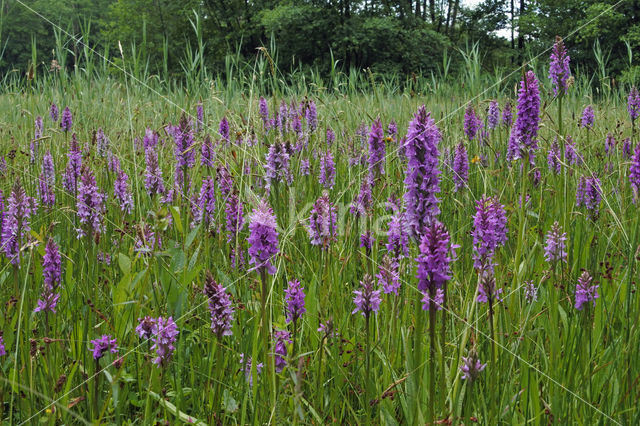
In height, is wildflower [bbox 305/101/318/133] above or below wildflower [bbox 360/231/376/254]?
above

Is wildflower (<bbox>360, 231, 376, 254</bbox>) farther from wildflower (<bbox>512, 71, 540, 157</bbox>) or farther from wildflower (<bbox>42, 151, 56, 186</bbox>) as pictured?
wildflower (<bbox>42, 151, 56, 186</bbox>)

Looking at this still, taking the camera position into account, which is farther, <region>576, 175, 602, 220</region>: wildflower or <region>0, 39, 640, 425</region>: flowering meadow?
<region>576, 175, 602, 220</region>: wildflower

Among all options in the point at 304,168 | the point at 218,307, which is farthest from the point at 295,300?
the point at 304,168

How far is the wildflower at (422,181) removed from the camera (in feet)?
3.94

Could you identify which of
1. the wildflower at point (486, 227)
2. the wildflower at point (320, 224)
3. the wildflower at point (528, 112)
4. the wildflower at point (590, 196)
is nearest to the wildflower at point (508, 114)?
the wildflower at point (590, 196)

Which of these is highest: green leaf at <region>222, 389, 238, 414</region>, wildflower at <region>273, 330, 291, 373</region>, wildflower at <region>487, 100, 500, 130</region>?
wildflower at <region>487, 100, 500, 130</region>

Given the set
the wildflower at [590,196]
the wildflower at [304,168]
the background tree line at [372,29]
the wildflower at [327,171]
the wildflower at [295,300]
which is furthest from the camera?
the background tree line at [372,29]

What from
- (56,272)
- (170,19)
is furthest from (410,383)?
(170,19)

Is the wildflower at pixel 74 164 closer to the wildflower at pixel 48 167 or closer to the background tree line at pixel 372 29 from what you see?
the wildflower at pixel 48 167

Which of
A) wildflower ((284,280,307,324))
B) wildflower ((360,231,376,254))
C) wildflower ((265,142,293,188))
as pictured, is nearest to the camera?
wildflower ((284,280,307,324))

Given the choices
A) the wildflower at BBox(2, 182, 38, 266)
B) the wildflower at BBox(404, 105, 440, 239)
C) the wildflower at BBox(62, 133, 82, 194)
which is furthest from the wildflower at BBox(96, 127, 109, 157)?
the wildflower at BBox(404, 105, 440, 239)

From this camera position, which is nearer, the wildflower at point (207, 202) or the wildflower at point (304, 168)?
the wildflower at point (207, 202)

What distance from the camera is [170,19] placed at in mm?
36844

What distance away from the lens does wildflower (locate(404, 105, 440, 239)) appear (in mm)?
1200
